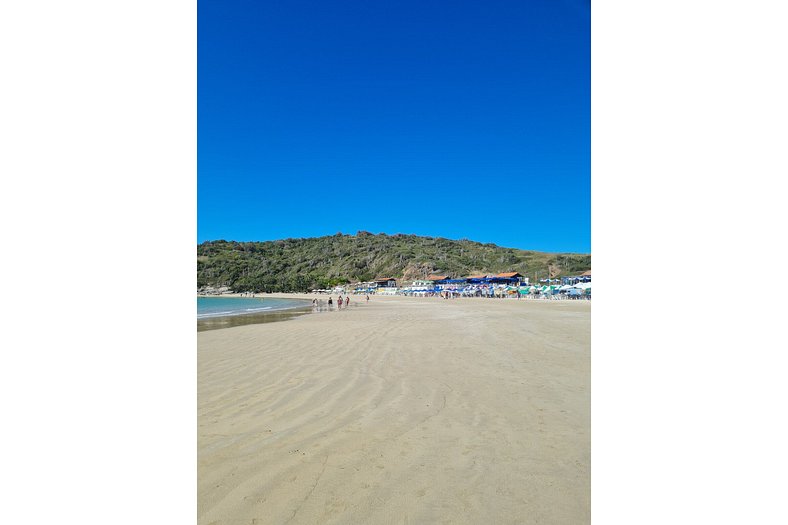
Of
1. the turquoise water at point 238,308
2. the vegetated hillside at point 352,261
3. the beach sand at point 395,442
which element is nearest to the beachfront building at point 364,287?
the vegetated hillside at point 352,261

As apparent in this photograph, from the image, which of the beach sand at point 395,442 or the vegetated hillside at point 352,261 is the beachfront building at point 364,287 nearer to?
the vegetated hillside at point 352,261

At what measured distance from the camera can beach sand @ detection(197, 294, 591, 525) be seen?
6.31 feet

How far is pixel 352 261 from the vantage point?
8650 centimetres

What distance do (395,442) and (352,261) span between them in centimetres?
8424

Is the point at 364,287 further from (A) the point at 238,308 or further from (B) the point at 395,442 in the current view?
(B) the point at 395,442

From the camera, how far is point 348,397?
3.78m

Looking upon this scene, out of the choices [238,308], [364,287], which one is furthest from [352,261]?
[238,308]

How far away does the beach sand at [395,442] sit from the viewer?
1924 millimetres

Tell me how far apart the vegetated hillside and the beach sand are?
2334 inches
